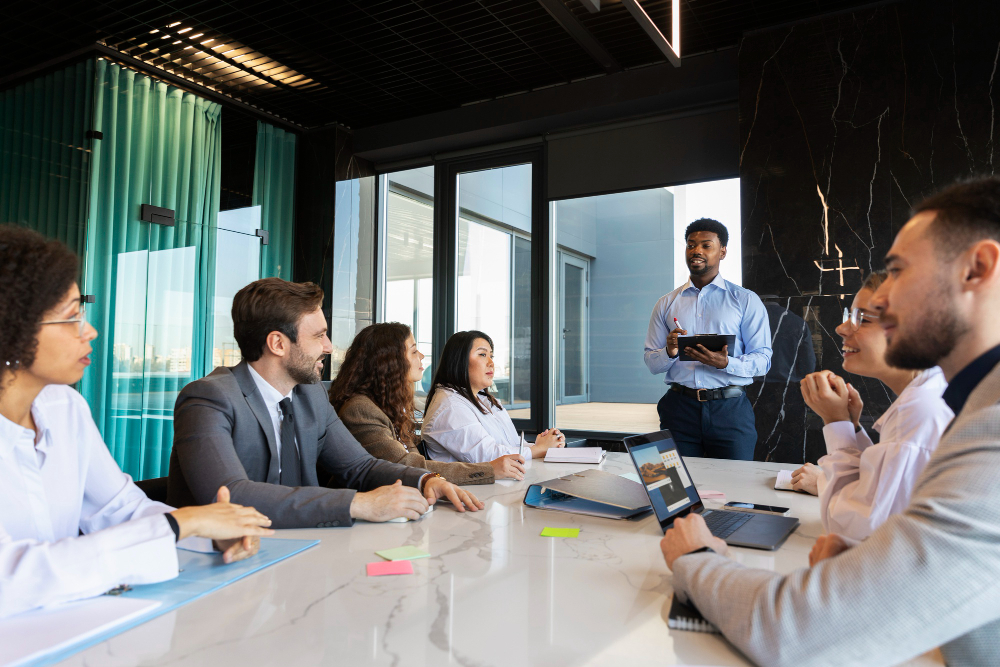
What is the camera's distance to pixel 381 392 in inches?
103

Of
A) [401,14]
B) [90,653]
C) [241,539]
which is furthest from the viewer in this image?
[401,14]

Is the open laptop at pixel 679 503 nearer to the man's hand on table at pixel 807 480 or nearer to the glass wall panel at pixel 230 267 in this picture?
the man's hand on table at pixel 807 480

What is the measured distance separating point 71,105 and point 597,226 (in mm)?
3573

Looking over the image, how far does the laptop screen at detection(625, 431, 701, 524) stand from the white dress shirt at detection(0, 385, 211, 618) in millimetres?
910

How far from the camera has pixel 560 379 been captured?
5043mm

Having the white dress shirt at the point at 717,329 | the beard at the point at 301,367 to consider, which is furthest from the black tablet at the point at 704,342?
the beard at the point at 301,367

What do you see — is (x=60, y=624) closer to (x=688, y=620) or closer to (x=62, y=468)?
(x=62, y=468)

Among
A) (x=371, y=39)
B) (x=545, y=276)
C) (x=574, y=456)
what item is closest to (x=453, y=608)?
(x=574, y=456)

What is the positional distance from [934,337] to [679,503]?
781mm

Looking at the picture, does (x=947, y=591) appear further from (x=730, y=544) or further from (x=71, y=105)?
(x=71, y=105)

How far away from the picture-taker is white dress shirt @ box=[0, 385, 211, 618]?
0.99 meters

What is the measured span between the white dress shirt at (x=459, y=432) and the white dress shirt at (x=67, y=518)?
1.34 m

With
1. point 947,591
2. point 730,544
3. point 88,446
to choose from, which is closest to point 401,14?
point 88,446

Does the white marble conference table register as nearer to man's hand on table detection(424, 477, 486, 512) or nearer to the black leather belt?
man's hand on table detection(424, 477, 486, 512)
